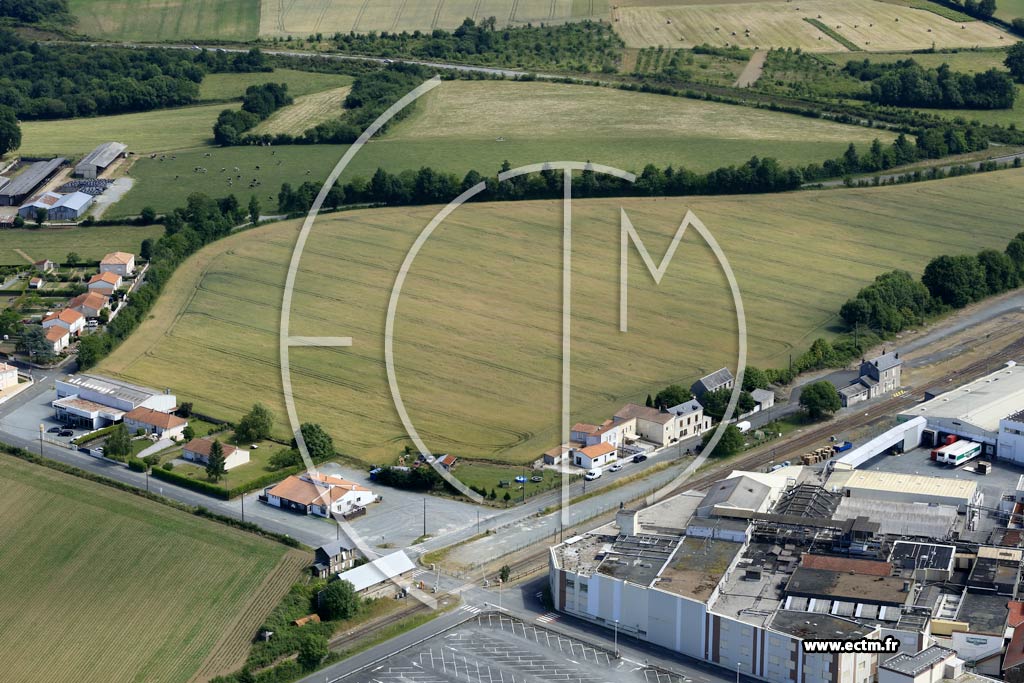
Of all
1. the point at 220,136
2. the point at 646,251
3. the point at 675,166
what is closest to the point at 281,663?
the point at 646,251

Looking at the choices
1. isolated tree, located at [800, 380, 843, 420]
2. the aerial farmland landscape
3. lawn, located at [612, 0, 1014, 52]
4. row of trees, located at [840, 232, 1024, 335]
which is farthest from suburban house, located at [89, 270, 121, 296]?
lawn, located at [612, 0, 1014, 52]

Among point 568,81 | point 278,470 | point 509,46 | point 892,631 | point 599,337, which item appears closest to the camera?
point 892,631

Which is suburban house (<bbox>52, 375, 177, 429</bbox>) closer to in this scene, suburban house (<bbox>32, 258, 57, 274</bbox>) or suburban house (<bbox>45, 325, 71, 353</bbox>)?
suburban house (<bbox>45, 325, 71, 353</bbox>)

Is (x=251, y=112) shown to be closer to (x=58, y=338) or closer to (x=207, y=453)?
(x=58, y=338)

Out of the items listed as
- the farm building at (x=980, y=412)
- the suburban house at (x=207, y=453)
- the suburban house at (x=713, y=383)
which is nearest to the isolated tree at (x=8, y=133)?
the suburban house at (x=207, y=453)

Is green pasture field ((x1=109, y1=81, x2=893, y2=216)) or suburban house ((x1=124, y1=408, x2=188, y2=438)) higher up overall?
green pasture field ((x1=109, y1=81, x2=893, y2=216))

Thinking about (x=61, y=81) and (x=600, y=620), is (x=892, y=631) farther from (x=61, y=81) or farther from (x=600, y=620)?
(x=61, y=81)

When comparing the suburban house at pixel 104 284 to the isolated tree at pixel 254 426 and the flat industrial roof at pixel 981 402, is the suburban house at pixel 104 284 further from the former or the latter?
the flat industrial roof at pixel 981 402
